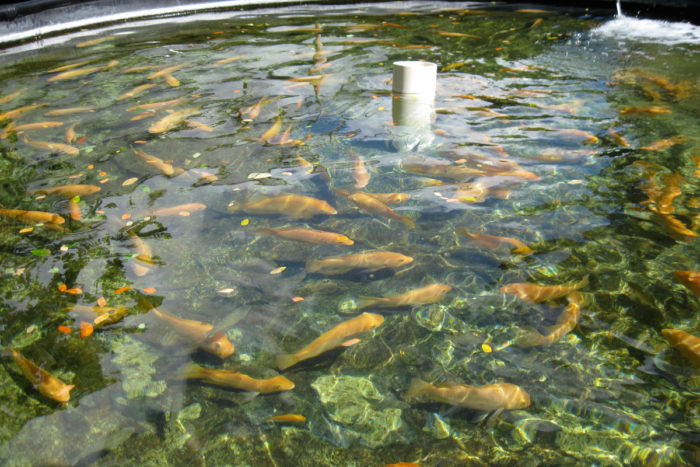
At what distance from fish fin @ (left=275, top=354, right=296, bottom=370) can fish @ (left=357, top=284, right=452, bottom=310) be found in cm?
63

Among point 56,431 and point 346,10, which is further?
point 346,10

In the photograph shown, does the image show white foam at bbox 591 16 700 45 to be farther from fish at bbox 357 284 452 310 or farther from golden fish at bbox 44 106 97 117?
golden fish at bbox 44 106 97 117

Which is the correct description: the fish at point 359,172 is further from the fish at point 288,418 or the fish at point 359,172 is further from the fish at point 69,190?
the fish at point 288,418

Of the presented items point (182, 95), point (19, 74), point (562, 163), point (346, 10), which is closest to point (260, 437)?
point (562, 163)

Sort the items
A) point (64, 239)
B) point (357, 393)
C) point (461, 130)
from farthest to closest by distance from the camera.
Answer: point (461, 130) → point (64, 239) → point (357, 393)

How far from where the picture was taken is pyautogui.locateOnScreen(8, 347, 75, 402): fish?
2.87 m

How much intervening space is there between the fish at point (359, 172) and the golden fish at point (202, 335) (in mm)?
2128

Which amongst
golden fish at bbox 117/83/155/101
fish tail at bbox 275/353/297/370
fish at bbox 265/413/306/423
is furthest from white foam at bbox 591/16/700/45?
fish at bbox 265/413/306/423

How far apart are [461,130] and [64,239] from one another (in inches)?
164

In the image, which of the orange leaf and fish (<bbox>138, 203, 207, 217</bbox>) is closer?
the orange leaf

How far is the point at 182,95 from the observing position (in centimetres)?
748

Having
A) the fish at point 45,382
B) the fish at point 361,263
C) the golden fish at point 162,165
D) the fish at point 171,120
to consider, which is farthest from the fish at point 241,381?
the fish at point 171,120

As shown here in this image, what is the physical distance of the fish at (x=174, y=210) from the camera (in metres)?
4.58

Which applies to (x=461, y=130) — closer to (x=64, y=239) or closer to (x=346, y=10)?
(x=64, y=239)
